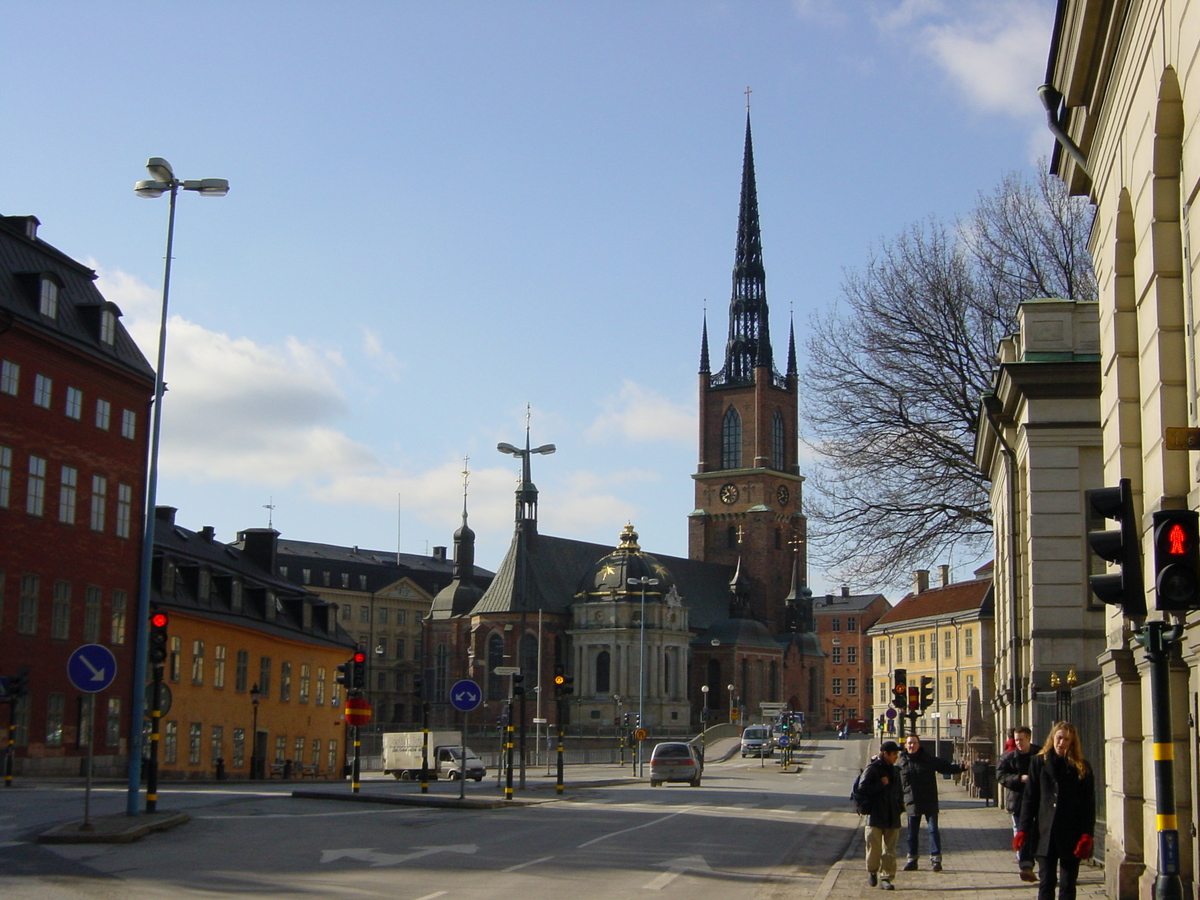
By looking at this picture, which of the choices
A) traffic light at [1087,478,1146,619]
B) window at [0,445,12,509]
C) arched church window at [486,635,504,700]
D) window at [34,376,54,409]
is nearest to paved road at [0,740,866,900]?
traffic light at [1087,478,1146,619]

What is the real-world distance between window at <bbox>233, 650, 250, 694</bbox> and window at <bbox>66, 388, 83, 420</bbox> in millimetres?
13191

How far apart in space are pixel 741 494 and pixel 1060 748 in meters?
127

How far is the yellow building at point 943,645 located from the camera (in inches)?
3455

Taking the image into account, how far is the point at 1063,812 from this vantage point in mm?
11656

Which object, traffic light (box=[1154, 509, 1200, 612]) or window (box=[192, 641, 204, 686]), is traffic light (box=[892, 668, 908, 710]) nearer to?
traffic light (box=[1154, 509, 1200, 612])

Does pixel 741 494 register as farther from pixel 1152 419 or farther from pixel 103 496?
pixel 1152 419

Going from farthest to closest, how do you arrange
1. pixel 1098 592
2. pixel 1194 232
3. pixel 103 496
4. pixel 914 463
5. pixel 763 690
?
pixel 763 690, pixel 103 496, pixel 914 463, pixel 1194 232, pixel 1098 592

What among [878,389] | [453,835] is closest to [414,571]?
[878,389]

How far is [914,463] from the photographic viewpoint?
1380 inches

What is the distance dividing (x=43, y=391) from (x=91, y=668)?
24.1 metres

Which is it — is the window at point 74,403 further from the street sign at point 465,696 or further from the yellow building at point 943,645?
the yellow building at point 943,645

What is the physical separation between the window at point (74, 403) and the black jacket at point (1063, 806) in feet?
117

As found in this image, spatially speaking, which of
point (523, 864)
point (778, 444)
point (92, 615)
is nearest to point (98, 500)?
point (92, 615)

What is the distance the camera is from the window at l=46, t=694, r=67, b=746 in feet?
132
